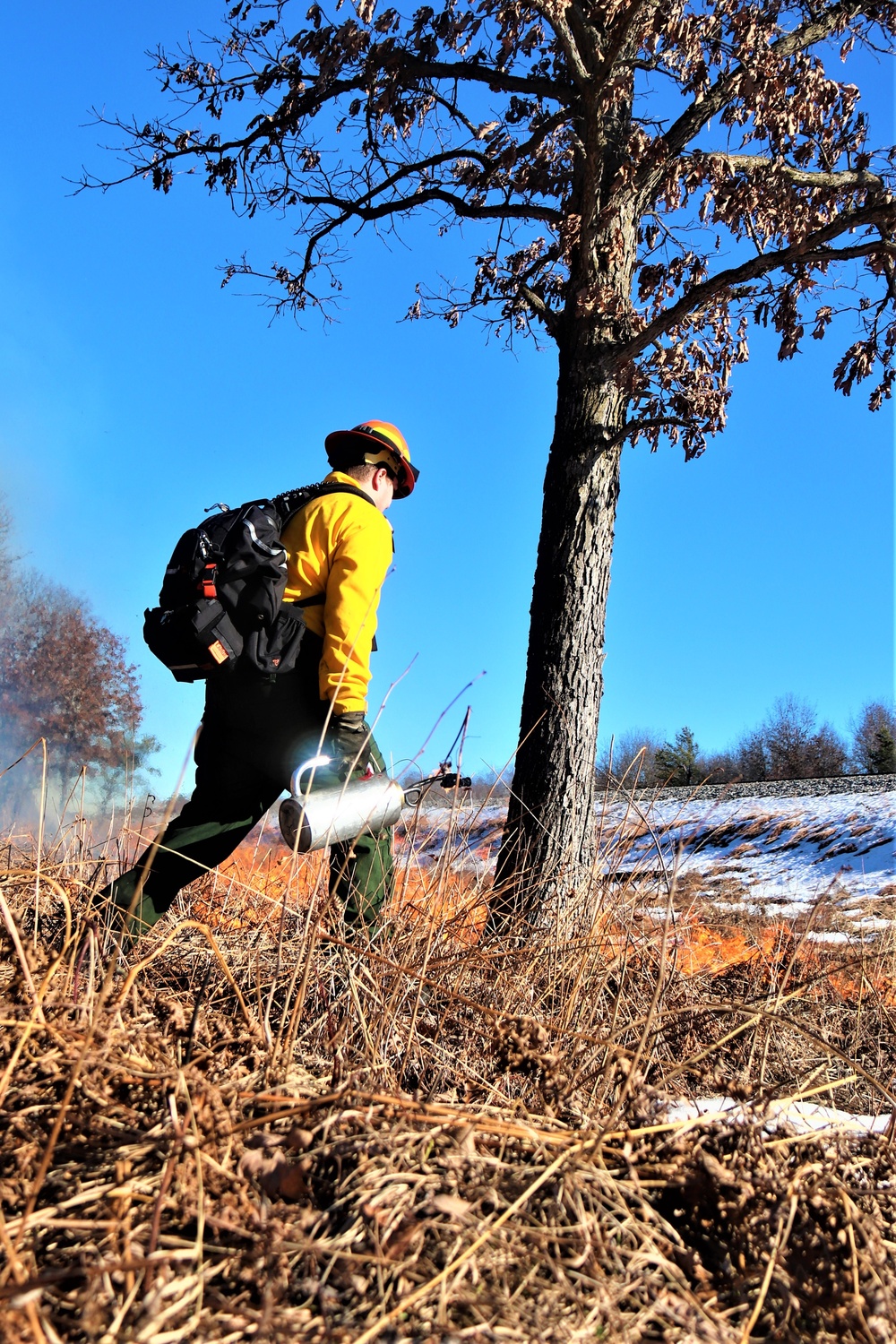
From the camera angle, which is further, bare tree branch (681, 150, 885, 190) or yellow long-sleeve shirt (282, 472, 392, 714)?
bare tree branch (681, 150, 885, 190)

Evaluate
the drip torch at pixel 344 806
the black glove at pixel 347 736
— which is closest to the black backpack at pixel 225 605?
the black glove at pixel 347 736

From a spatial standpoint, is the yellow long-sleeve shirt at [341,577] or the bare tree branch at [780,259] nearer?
the yellow long-sleeve shirt at [341,577]

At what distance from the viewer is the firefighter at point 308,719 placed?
326 cm

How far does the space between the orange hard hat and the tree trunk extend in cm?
156

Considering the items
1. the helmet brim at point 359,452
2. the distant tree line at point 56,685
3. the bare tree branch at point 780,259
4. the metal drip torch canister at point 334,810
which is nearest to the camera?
the metal drip torch canister at point 334,810

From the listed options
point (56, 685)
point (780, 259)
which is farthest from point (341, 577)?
point (56, 685)

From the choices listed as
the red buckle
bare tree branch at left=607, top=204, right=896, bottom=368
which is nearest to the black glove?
the red buckle

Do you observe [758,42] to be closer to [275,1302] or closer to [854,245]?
[854,245]

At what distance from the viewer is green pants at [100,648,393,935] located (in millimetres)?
3246

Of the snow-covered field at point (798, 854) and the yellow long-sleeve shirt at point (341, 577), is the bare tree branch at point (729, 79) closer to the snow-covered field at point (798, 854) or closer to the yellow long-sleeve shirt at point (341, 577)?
the yellow long-sleeve shirt at point (341, 577)

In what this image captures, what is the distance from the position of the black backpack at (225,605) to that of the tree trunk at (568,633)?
1945 millimetres

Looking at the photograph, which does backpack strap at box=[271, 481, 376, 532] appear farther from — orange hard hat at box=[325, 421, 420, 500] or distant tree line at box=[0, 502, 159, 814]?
distant tree line at box=[0, 502, 159, 814]

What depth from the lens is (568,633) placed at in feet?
16.8

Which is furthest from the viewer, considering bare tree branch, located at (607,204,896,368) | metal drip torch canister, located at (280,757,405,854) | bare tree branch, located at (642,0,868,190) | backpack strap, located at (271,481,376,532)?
bare tree branch, located at (642,0,868,190)
